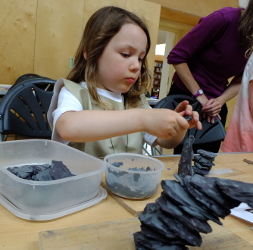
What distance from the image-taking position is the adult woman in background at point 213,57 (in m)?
1.49

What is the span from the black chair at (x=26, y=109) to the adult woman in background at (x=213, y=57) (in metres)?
0.78

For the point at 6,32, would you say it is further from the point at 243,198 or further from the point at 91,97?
the point at 243,198

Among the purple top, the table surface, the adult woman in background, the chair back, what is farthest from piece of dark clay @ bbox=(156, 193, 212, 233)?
the purple top

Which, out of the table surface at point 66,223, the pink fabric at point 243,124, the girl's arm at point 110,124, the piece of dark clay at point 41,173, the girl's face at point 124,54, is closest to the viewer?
the table surface at point 66,223

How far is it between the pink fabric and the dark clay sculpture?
1181mm

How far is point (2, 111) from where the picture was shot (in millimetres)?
1086

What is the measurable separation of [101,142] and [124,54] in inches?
14.2

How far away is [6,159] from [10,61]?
3071 mm

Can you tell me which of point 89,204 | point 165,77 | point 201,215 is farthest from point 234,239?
point 165,77

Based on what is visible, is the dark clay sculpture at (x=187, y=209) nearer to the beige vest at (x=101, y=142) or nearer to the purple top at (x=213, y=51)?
the beige vest at (x=101, y=142)

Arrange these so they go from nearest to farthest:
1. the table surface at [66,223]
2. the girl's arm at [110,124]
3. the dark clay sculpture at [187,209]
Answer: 1. the dark clay sculpture at [187,209]
2. the table surface at [66,223]
3. the girl's arm at [110,124]

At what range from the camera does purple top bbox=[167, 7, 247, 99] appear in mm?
1496

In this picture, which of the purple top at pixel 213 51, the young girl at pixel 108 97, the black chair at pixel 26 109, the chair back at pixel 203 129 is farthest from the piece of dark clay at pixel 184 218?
the purple top at pixel 213 51

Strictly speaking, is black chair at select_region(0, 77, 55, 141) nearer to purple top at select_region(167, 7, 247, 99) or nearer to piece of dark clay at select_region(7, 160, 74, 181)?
piece of dark clay at select_region(7, 160, 74, 181)
